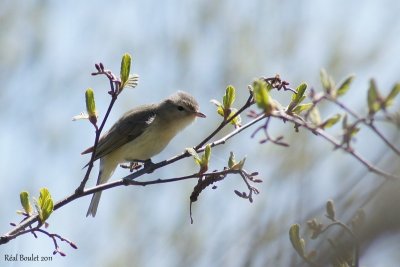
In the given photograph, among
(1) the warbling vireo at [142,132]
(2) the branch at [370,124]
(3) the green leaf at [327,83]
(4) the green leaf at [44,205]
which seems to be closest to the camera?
(2) the branch at [370,124]

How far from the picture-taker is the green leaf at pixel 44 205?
1983 millimetres

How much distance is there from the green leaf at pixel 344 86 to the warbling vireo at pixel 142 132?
3057 mm

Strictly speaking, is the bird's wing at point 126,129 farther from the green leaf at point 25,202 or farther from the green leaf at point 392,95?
the green leaf at point 392,95

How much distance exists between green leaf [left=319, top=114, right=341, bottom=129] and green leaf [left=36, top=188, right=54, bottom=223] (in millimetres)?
987

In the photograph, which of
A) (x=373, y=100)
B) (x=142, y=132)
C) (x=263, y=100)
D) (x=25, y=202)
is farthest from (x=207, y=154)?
(x=142, y=132)

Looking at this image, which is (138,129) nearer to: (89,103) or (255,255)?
(89,103)

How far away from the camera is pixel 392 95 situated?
1343mm

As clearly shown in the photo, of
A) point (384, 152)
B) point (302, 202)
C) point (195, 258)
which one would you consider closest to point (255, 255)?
point (302, 202)

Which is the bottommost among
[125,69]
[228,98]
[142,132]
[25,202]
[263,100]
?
[263,100]

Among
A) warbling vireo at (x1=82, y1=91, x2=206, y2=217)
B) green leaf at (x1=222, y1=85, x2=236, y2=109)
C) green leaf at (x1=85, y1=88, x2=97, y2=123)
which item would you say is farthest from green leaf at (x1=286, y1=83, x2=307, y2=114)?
warbling vireo at (x1=82, y1=91, x2=206, y2=217)

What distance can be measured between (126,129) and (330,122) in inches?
132

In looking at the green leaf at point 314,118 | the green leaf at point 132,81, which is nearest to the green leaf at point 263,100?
the green leaf at point 314,118

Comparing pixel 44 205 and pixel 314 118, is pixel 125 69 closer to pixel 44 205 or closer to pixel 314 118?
pixel 44 205

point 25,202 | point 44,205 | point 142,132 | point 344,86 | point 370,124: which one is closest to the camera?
point 370,124
